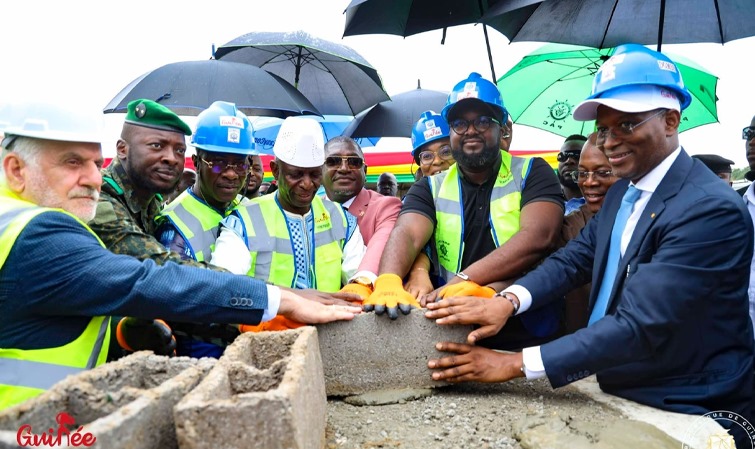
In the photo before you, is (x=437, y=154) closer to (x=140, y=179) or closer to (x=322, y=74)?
(x=140, y=179)

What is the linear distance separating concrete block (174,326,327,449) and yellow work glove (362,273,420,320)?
726 millimetres

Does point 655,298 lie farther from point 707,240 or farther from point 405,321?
point 405,321

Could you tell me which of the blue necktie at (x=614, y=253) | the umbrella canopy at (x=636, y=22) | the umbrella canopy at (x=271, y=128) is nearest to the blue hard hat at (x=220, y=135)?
the umbrella canopy at (x=636, y=22)

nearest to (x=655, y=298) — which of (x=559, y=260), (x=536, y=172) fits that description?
(x=559, y=260)

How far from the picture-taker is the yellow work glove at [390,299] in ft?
8.26

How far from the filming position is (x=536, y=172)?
3.28 meters

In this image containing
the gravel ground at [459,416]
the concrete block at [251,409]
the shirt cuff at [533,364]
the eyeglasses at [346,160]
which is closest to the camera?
the concrete block at [251,409]

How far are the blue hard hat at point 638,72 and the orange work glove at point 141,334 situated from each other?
225 cm

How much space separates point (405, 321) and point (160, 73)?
3.92 m

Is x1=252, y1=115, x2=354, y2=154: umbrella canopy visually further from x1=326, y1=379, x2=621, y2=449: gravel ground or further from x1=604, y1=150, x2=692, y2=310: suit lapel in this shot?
x1=604, y1=150, x2=692, y2=310: suit lapel

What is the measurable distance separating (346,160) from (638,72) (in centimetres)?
223

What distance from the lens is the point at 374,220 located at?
3887 millimetres

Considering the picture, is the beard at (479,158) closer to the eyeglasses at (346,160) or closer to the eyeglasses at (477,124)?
the eyeglasses at (477,124)

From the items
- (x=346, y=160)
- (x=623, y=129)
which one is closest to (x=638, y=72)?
(x=623, y=129)
